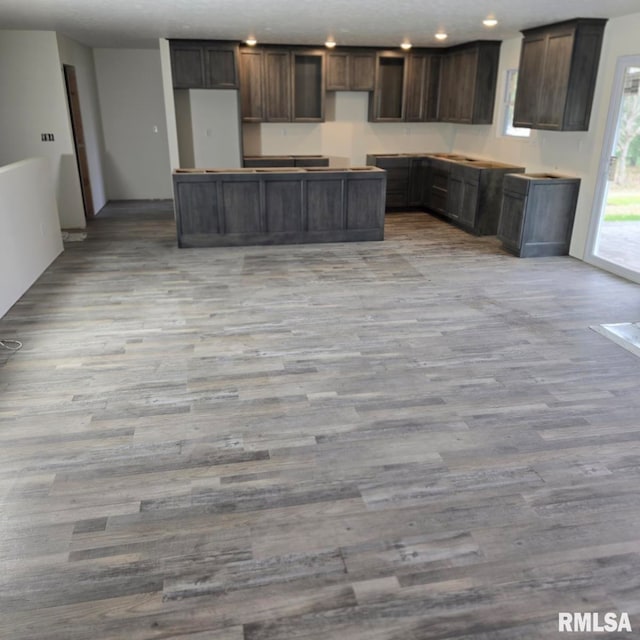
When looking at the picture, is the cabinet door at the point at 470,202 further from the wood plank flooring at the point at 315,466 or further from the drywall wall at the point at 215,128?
the drywall wall at the point at 215,128

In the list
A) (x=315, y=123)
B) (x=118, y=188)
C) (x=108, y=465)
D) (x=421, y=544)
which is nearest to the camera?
(x=421, y=544)

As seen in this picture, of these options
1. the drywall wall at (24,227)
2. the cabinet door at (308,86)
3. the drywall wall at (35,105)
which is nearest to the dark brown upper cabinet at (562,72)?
the cabinet door at (308,86)

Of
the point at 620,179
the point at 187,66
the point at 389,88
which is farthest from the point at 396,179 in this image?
the point at 620,179

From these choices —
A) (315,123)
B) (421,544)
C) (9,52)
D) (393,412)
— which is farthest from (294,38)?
(421,544)

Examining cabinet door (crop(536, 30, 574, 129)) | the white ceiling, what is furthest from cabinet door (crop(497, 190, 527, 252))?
the white ceiling

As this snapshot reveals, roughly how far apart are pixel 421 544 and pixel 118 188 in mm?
9337

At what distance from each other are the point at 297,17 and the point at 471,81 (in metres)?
3.16

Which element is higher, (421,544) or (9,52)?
(9,52)

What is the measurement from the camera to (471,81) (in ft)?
25.4

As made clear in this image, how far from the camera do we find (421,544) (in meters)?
2.15

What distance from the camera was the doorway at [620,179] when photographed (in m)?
5.41

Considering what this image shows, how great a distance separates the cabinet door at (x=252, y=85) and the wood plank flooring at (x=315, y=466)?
440 cm

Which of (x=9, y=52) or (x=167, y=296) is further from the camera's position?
(x=9, y=52)

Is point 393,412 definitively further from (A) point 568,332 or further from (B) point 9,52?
(B) point 9,52
